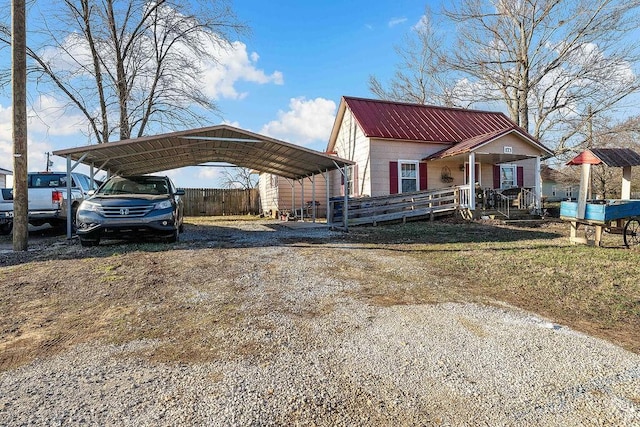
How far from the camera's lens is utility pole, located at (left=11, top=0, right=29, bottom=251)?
7594 mm

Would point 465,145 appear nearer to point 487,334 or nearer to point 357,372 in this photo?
point 487,334

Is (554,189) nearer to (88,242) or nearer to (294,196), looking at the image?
(294,196)

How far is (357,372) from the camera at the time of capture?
2650 mm

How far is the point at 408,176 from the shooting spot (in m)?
15.5

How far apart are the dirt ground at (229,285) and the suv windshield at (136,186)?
1223 millimetres

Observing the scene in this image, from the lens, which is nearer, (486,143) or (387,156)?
(486,143)

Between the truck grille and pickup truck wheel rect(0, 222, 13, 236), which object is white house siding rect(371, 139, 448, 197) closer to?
the truck grille

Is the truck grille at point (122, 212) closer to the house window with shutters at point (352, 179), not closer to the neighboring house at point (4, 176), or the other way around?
the house window with shutters at point (352, 179)

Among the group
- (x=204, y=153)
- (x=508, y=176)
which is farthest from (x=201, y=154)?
(x=508, y=176)

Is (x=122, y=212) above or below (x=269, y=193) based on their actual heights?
below

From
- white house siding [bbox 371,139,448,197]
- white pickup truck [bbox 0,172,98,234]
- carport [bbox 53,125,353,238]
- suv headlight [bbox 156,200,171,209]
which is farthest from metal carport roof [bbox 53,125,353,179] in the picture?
white house siding [bbox 371,139,448,197]

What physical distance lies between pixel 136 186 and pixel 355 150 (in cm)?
990

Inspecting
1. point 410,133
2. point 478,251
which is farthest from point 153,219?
point 410,133

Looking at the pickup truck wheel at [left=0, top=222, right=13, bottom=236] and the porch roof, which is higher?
the porch roof
